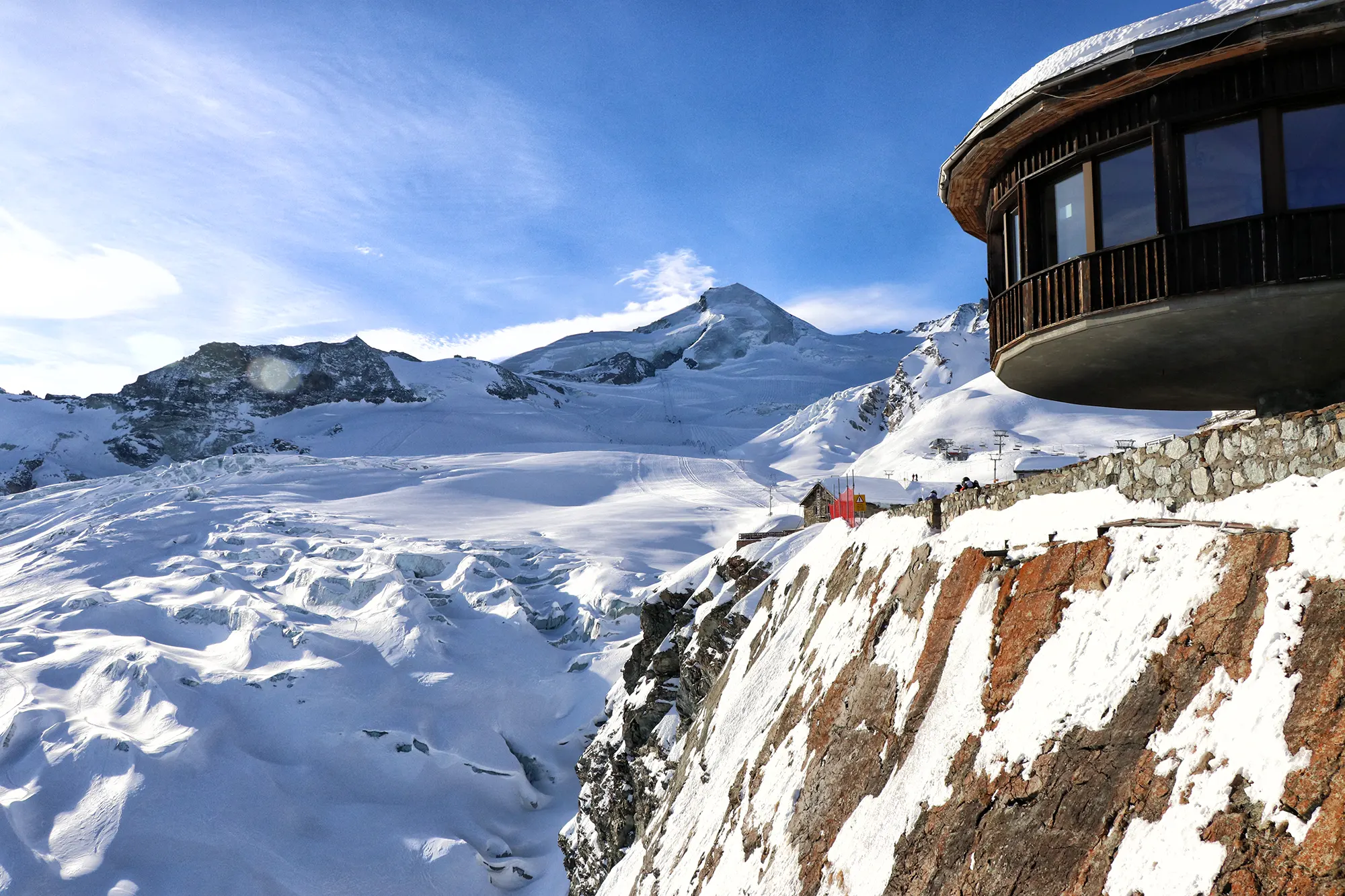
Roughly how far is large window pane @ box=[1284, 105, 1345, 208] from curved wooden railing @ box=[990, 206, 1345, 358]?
0.15 meters

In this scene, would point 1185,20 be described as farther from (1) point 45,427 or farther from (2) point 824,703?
(1) point 45,427

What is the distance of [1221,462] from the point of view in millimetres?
5723

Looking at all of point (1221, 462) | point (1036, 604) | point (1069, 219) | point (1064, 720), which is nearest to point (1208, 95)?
point (1069, 219)

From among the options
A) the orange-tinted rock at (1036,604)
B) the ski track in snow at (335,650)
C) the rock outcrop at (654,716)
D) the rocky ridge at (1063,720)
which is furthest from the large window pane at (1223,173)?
the ski track in snow at (335,650)

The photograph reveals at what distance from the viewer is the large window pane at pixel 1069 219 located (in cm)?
835

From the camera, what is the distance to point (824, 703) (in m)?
10.6

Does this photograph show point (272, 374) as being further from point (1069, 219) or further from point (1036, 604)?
point (1036, 604)

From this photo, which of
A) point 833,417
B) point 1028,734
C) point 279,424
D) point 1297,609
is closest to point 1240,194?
point 1297,609

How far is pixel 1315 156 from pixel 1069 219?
2088 millimetres

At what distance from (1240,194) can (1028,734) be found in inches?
201

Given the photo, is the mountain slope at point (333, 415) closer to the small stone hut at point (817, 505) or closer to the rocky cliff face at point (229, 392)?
the rocky cliff face at point (229, 392)

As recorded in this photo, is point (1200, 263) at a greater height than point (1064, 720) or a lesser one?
greater

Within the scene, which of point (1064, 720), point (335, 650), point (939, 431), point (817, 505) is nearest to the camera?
point (1064, 720)

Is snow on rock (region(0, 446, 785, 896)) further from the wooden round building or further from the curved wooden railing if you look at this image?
Answer: the curved wooden railing
